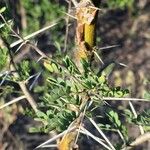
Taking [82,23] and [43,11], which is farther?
[43,11]

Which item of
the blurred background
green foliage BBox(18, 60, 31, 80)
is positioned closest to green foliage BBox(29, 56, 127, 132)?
green foliage BBox(18, 60, 31, 80)

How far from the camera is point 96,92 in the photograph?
1.10 m

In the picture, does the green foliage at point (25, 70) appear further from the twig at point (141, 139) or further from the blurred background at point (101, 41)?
the blurred background at point (101, 41)

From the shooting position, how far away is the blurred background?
340 cm

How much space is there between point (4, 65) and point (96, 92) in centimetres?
27

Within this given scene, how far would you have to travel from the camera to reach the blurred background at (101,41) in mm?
3396

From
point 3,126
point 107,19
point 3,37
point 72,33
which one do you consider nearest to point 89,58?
point 3,37

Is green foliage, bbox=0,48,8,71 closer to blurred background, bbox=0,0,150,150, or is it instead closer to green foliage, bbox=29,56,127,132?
green foliage, bbox=29,56,127,132

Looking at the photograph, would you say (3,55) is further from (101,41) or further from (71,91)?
(101,41)

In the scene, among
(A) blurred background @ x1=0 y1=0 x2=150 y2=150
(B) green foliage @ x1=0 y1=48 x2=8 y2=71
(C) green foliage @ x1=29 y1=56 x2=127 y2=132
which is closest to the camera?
(C) green foliage @ x1=29 y1=56 x2=127 y2=132

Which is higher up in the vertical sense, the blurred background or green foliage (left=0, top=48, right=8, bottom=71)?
green foliage (left=0, top=48, right=8, bottom=71)

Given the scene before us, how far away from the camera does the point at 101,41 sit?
15.0 ft

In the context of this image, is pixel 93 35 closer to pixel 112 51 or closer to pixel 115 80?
pixel 115 80

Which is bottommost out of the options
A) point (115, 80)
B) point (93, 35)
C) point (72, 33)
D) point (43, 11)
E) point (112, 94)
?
point (115, 80)
